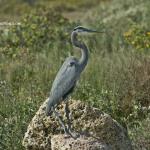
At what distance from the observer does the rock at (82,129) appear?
789 centimetres

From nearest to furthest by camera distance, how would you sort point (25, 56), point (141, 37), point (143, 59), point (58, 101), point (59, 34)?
point (58, 101) → point (143, 59) → point (25, 56) → point (141, 37) → point (59, 34)

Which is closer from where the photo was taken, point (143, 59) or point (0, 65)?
point (143, 59)

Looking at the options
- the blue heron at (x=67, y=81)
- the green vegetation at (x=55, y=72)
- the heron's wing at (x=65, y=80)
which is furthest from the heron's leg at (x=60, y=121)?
the green vegetation at (x=55, y=72)

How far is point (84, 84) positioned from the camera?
10.4 meters

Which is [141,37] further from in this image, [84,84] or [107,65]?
[84,84]

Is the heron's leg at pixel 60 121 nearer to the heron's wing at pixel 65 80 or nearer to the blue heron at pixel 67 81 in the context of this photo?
the blue heron at pixel 67 81

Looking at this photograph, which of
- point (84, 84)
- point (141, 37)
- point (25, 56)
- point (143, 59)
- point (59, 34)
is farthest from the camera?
point (59, 34)

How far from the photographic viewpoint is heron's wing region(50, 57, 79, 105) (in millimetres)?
7652

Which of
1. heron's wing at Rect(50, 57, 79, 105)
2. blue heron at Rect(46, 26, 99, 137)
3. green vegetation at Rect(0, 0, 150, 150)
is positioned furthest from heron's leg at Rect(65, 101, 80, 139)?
green vegetation at Rect(0, 0, 150, 150)

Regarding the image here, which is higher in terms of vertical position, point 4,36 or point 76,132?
point 4,36

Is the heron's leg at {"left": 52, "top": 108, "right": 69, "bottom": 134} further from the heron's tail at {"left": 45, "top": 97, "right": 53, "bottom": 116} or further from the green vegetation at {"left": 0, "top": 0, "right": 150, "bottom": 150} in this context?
the green vegetation at {"left": 0, "top": 0, "right": 150, "bottom": 150}

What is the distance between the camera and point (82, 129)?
7977 millimetres

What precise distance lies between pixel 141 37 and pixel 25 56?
105 inches

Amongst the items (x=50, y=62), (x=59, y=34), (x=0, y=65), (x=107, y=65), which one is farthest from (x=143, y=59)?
(x=59, y=34)
